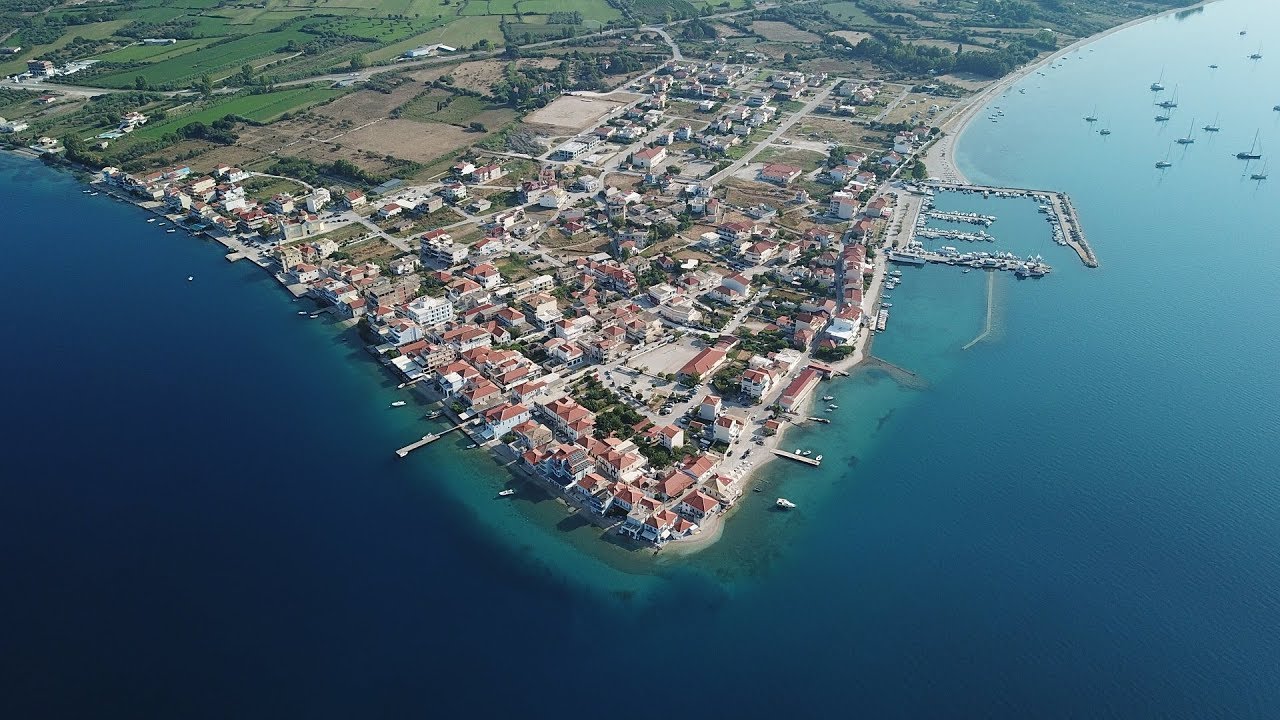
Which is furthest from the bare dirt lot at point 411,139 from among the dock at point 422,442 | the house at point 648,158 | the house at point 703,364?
the dock at point 422,442

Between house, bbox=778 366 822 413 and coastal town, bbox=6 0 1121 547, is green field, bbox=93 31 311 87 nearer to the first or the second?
coastal town, bbox=6 0 1121 547

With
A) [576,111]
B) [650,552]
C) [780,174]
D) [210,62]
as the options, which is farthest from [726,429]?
[210,62]

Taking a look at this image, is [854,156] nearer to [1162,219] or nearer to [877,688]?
[1162,219]

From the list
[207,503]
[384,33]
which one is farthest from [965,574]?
[384,33]

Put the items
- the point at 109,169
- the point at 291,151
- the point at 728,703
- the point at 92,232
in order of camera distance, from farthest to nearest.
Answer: the point at 291,151 → the point at 109,169 → the point at 92,232 → the point at 728,703

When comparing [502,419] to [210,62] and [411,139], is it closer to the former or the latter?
[411,139]

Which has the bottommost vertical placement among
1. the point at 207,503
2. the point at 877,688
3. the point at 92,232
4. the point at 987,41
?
the point at 877,688

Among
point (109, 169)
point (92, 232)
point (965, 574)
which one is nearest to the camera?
point (965, 574)
